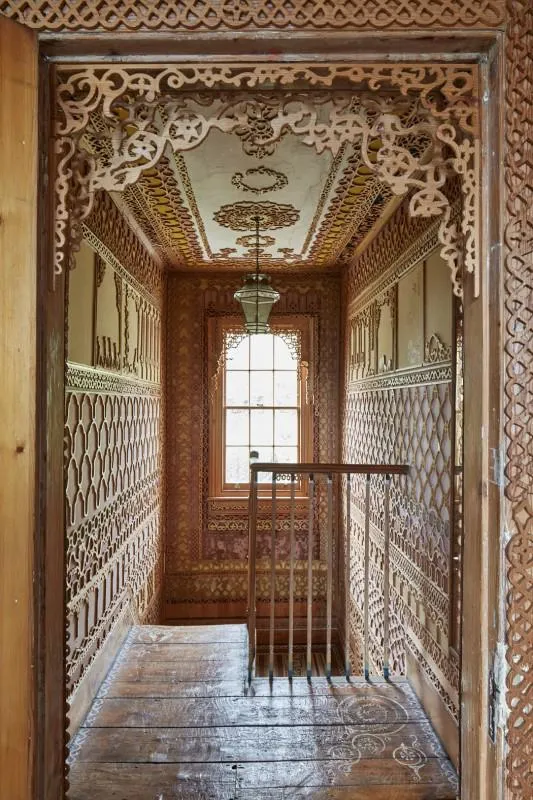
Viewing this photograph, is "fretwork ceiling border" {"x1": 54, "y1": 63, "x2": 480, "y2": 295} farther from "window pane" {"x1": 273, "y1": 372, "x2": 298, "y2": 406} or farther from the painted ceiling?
"window pane" {"x1": 273, "y1": 372, "x2": 298, "y2": 406}

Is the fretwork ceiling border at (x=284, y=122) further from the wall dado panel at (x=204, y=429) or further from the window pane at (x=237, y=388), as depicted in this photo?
the window pane at (x=237, y=388)

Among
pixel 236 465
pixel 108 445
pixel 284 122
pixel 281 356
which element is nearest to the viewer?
pixel 284 122

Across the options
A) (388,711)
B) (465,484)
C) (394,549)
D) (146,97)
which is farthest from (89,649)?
(146,97)

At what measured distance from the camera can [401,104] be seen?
1.95 metres

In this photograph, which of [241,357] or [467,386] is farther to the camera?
[241,357]

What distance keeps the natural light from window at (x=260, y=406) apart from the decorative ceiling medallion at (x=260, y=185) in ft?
8.75

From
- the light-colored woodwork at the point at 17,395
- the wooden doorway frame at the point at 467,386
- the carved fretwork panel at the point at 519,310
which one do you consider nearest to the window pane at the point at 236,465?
the wooden doorway frame at the point at 467,386

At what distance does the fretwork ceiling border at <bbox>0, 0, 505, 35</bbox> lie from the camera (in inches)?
68.7

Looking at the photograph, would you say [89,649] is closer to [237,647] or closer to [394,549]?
[237,647]

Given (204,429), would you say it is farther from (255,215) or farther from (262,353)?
(255,215)

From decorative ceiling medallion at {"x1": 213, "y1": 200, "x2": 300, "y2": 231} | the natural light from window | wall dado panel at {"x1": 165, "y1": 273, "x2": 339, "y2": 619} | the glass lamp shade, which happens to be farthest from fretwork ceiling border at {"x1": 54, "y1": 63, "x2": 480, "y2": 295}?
the natural light from window

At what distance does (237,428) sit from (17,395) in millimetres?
4733

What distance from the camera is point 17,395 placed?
5.81ft

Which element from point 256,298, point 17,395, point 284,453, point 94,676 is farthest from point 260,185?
point 284,453
